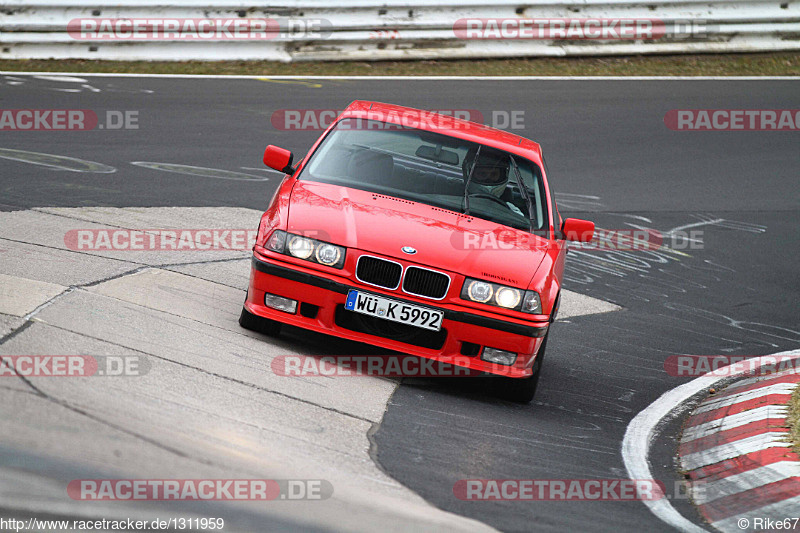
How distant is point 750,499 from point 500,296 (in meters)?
1.73

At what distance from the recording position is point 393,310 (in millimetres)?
5621

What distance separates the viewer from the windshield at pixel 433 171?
259 inches

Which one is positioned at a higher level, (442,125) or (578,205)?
(442,125)

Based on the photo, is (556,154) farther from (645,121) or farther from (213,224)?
(213,224)

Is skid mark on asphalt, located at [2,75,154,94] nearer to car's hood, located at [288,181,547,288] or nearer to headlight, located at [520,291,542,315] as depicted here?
car's hood, located at [288,181,547,288]

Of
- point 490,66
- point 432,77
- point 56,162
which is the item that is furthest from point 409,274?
point 490,66

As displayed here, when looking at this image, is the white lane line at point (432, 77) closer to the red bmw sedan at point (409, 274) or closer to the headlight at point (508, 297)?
the red bmw sedan at point (409, 274)

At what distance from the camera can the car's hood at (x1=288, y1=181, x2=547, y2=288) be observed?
226 inches

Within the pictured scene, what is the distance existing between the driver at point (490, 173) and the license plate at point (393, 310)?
135 cm

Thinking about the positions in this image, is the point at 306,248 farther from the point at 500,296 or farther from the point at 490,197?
the point at 490,197

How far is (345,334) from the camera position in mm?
5711

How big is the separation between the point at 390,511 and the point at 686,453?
2.47 meters
